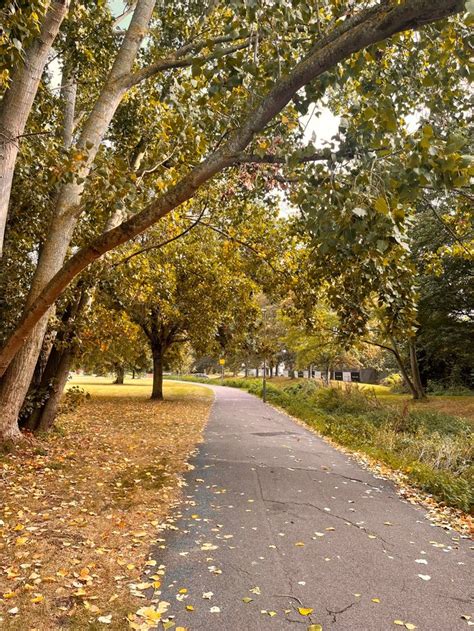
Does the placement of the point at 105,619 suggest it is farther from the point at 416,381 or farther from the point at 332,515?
the point at 416,381

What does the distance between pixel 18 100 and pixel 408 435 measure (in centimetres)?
1183

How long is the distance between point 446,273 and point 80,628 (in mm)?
20675

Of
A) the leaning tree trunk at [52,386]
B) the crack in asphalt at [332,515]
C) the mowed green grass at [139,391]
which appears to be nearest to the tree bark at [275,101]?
the crack in asphalt at [332,515]

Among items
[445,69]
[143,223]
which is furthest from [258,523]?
[445,69]

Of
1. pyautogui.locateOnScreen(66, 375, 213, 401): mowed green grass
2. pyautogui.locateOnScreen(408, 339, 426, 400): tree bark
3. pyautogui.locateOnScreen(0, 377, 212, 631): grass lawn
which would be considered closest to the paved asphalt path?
pyautogui.locateOnScreen(0, 377, 212, 631): grass lawn

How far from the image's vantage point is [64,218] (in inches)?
290

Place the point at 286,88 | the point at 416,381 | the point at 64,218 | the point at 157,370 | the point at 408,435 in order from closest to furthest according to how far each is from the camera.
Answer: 1. the point at 286,88
2. the point at 64,218
3. the point at 408,435
4. the point at 416,381
5. the point at 157,370

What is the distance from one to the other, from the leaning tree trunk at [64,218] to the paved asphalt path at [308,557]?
11.7 feet

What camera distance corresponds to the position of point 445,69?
18.3 ft

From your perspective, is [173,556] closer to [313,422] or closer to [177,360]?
[313,422]

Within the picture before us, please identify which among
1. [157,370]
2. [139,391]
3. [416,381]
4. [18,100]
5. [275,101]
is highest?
[18,100]

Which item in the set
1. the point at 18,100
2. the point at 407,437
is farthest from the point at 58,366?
the point at 407,437

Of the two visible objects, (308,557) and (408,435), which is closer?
(308,557)

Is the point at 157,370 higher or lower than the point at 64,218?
lower
